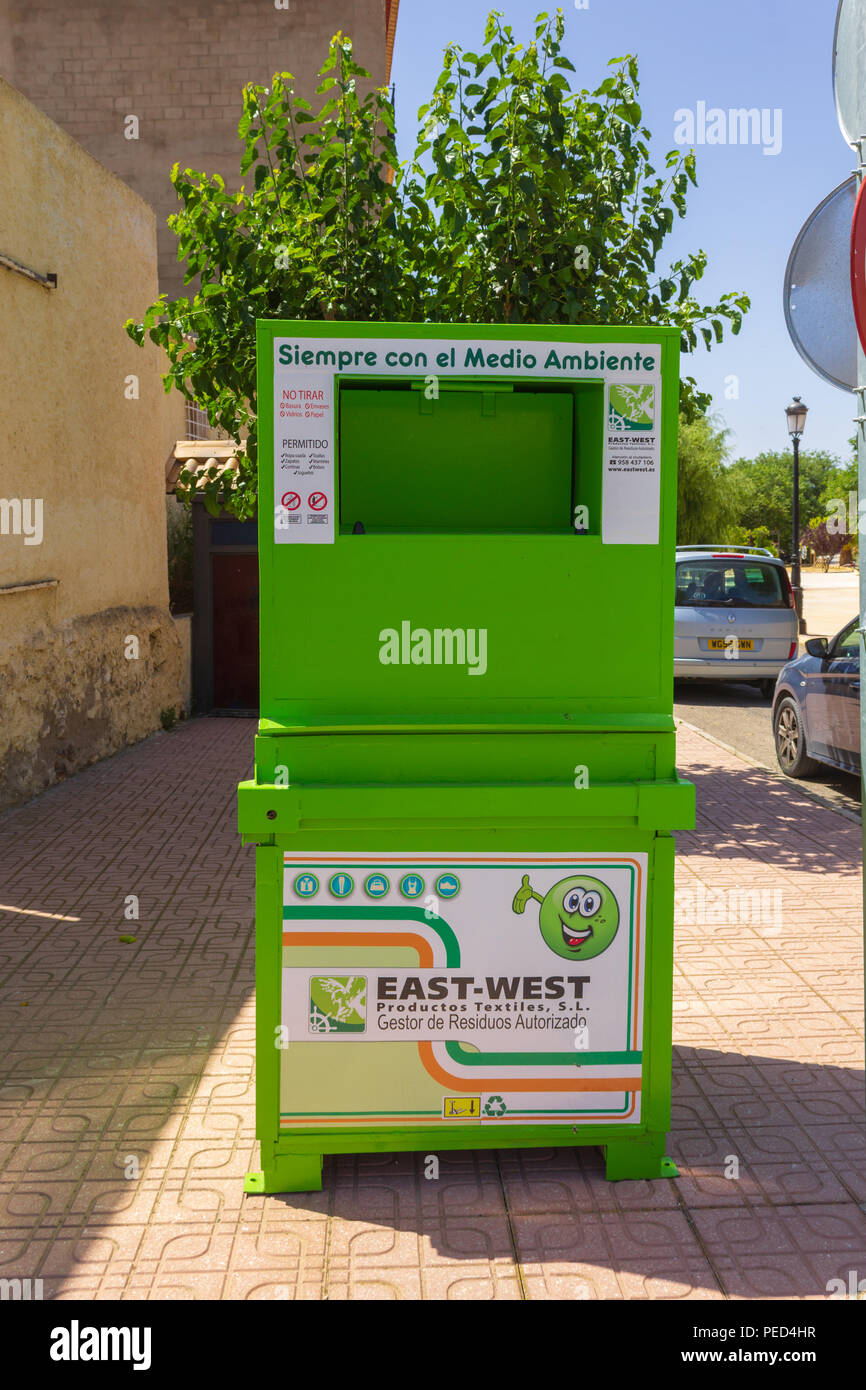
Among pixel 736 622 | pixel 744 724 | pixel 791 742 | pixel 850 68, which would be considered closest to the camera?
pixel 850 68

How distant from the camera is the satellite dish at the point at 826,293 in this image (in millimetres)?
2988

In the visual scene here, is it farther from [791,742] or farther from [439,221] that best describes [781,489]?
[439,221]

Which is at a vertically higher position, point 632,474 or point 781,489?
point 781,489

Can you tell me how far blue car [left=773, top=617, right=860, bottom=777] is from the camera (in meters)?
9.14

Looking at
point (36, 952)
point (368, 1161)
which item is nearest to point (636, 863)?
point (368, 1161)

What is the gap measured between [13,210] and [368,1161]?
8364 millimetres

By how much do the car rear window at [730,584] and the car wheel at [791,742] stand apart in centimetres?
472

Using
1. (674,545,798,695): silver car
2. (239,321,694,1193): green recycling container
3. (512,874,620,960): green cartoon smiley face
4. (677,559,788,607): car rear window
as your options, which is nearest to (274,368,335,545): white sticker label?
(239,321,694,1193): green recycling container

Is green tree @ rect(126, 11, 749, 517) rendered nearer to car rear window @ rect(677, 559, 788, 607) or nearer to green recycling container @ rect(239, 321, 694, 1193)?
green recycling container @ rect(239, 321, 694, 1193)

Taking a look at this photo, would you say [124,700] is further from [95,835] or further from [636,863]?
[636,863]

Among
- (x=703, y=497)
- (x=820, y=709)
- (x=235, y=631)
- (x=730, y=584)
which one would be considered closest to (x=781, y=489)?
(x=703, y=497)

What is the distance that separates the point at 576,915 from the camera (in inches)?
134

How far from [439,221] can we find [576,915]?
16.8 ft

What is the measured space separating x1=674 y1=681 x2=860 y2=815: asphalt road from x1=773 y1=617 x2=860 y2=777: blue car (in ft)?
0.87
